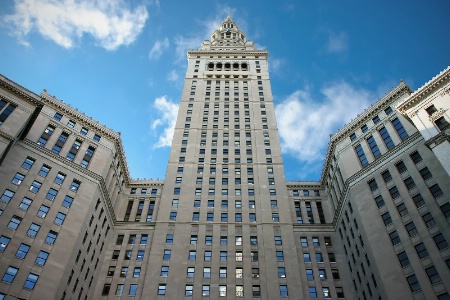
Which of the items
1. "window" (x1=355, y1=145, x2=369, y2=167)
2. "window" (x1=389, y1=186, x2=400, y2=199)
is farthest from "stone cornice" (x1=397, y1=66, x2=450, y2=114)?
"window" (x1=389, y1=186, x2=400, y2=199)

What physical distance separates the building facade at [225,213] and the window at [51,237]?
0.49 ft

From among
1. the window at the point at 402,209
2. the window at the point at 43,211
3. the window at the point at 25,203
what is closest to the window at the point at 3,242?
the window at the point at 25,203

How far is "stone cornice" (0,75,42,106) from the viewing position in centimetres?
5635

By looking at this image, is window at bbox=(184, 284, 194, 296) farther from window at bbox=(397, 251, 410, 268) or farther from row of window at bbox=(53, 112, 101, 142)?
row of window at bbox=(53, 112, 101, 142)

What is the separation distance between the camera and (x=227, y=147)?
8131 cm

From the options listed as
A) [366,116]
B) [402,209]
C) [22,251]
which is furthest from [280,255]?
[22,251]

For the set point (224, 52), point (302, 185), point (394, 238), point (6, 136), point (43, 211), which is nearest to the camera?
→ point (394, 238)

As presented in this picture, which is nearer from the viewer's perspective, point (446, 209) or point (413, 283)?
point (413, 283)

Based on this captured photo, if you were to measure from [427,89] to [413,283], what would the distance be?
83.6ft

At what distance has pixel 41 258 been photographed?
164 feet

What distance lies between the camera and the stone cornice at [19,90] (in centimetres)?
5635

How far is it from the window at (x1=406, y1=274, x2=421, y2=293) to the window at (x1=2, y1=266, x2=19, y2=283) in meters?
46.8

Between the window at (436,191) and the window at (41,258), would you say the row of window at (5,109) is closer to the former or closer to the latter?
the window at (41,258)

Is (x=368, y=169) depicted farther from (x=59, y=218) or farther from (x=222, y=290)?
(x=59, y=218)
